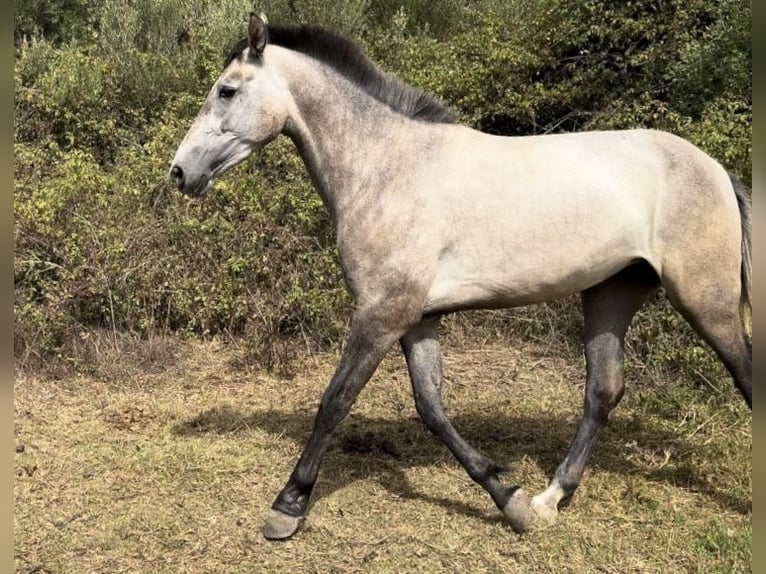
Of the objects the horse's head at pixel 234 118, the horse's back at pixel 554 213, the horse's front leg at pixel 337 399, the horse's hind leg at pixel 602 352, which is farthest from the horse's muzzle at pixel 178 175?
the horse's hind leg at pixel 602 352

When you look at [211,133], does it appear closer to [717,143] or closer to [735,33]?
[717,143]

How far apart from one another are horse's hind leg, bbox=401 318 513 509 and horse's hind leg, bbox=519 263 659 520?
1.54ft

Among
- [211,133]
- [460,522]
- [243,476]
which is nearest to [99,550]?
[243,476]

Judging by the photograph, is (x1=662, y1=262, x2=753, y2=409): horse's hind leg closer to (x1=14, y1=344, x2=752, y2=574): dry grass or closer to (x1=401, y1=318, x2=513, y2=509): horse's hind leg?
(x1=14, y1=344, x2=752, y2=574): dry grass

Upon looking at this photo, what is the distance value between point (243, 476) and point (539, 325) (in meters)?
3.11

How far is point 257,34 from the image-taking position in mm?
3578

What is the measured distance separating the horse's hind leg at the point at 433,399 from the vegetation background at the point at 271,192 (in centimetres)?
221

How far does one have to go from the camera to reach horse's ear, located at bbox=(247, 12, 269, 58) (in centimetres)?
354

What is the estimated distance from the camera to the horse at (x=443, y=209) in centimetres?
358

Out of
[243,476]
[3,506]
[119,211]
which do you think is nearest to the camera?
[3,506]

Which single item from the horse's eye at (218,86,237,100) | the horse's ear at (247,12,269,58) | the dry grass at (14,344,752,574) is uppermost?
the horse's ear at (247,12,269,58)

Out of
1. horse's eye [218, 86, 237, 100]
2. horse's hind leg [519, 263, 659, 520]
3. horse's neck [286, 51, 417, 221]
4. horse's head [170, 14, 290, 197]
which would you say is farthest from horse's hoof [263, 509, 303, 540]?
horse's eye [218, 86, 237, 100]

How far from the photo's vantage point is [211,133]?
3.67 m

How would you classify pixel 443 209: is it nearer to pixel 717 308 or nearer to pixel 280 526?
pixel 717 308
